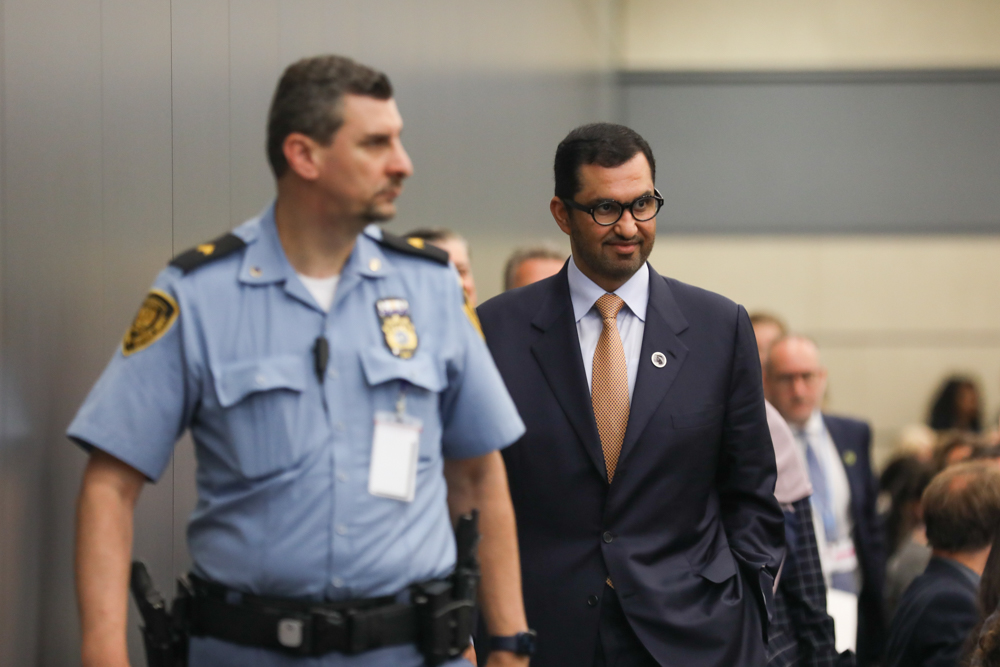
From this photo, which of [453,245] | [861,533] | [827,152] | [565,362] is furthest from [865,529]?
[827,152]

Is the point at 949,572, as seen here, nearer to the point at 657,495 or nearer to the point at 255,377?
the point at 657,495

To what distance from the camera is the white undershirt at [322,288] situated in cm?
196

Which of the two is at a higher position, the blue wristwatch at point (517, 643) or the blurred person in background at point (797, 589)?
the blue wristwatch at point (517, 643)

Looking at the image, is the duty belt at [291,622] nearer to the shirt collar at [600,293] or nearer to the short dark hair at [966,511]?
the shirt collar at [600,293]

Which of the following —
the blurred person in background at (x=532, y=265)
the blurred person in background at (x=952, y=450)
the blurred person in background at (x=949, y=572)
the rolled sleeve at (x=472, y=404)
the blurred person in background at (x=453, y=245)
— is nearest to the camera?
the rolled sleeve at (x=472, y=404)

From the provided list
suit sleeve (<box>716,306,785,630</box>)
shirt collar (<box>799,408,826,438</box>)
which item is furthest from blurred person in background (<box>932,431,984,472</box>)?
suit sleeve (<box>716,306,785,630</box>)

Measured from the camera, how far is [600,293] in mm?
2836

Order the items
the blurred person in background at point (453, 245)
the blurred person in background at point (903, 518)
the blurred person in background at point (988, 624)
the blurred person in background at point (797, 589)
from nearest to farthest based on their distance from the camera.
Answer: the blurred person in background at point (988, 624) < the blurred person in background at point (797, 589) < the blurred person in background at point (453, 245) < the blurred person in background at point (903, 518)

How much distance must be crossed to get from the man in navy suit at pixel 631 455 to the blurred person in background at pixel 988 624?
0.46 metres

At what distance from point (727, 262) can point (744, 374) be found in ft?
26.7

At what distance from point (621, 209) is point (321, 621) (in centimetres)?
124

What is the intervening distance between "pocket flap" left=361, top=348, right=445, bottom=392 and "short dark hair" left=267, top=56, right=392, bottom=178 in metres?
0.34

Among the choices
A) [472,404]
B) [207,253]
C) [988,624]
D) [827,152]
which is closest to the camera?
[207,253]

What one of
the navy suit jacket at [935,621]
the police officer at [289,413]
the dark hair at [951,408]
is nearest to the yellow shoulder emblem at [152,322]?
the police officer at [289,413]
